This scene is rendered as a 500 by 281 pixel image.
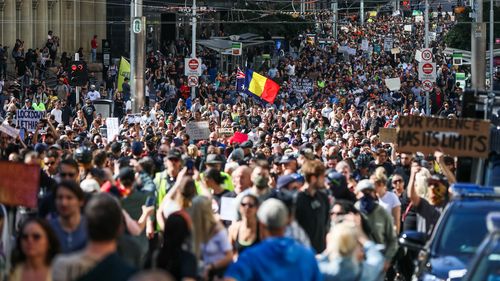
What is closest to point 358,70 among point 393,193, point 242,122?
point 242,122

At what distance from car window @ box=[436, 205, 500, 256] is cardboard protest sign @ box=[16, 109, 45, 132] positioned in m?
15.3

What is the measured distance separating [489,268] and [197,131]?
1626cm

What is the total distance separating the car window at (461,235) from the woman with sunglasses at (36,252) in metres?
4.14

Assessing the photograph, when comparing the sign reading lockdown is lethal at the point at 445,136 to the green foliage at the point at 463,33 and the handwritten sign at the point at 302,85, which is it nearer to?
the handwritten sign at the point at 302,85

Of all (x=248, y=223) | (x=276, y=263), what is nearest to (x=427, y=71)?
(x=248, y=223)

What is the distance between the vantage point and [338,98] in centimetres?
4941

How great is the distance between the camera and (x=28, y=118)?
27.6m

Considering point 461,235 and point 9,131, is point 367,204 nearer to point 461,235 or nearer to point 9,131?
point 461,235

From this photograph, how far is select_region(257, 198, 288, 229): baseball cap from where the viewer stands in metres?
10.5

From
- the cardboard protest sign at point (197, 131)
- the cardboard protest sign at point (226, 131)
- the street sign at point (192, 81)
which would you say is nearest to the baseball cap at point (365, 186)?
the cardboard protest sign at point (197, 131)

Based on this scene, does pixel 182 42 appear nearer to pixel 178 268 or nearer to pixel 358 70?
pixel 358 70

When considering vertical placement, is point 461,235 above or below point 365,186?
below

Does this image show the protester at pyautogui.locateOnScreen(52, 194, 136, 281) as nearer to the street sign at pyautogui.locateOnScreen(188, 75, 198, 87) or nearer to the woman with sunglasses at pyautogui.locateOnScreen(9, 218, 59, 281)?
the woman with sunglasses at pyautogui.locateOnScreen(9, 218, 59, 281)

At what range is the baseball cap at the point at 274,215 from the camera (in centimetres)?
1048
